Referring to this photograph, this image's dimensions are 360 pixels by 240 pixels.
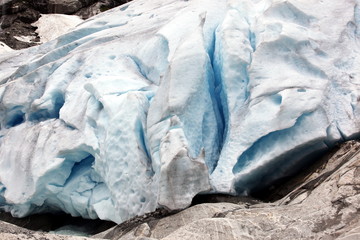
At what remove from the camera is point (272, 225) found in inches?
127

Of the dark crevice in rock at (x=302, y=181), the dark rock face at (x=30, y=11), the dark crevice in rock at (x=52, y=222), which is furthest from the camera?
the dark rock face at (x=30, y=11)

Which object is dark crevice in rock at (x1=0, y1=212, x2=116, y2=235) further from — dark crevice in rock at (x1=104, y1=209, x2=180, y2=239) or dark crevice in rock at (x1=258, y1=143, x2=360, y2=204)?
dark crevice in rock at (x1=258, y1=143, x2=360, y2=204)

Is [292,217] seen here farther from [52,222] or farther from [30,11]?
[30,11]

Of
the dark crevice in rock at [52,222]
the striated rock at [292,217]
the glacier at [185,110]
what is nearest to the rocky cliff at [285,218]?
the striated rock at [292,217]

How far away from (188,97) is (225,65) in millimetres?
701

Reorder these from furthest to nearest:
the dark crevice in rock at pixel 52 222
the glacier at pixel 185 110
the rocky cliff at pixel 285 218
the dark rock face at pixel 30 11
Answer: the dark rock face at pixel 30 11 → the dark crevice in rock at pixel 52 222 → the glacier at pixel 185 110 → the rocky cliff at pixel 285 218

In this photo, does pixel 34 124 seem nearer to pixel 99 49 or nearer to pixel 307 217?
pixel 99 49

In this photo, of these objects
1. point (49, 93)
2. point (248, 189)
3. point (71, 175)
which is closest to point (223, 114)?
point (248, 189)

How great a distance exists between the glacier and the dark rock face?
872 cm

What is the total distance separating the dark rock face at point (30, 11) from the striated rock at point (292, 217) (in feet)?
38.9

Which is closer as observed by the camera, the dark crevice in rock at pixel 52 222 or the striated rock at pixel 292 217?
the striated rock at pixel 292 217

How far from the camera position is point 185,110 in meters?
4.81

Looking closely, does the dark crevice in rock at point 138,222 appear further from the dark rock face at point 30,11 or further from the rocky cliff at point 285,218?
the dark rock face at point 30,11

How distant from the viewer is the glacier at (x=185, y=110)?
14.9 ft
